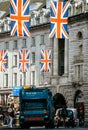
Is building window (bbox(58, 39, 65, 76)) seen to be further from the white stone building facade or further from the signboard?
the signboard

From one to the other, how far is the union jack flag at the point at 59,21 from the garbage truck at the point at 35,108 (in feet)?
15.8

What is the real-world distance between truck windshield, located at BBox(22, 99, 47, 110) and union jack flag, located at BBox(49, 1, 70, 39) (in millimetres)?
5316

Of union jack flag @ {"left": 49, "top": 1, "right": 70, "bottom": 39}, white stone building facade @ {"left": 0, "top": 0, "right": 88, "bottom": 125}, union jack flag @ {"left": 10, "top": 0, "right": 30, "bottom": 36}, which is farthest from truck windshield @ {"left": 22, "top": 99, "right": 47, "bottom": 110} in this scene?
white stone building facade @ {"left": 0, "top": 0, "right": 88, "bottom": 125}

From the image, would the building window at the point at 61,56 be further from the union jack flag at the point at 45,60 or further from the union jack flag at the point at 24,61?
the union jack flag at the point at 45,60

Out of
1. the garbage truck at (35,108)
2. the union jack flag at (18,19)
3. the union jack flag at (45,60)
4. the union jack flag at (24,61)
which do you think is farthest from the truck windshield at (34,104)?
the union jack flag at (24,61)

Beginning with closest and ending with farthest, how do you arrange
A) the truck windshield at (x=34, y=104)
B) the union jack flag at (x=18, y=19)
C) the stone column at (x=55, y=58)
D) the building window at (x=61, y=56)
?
the union jack flag at (x=18, y=19)
the truck windshield at (x=34, y=104)
the building window at (x=61, y=56)
the stone column at (x=55, y=58)

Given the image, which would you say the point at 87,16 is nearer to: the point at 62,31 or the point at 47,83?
the point at 47,83

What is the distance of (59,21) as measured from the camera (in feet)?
184

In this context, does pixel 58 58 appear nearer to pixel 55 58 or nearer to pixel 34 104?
pixel 55 58

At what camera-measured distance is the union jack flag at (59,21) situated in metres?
55.9

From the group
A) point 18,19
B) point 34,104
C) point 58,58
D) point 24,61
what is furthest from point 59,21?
point 58,58

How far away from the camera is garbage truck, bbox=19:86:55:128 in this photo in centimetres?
5566

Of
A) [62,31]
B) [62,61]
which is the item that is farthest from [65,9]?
[62,61]

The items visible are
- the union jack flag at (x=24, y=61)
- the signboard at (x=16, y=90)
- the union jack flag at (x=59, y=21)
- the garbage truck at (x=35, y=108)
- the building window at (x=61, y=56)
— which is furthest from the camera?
the signboard at (x=16, y=90)
